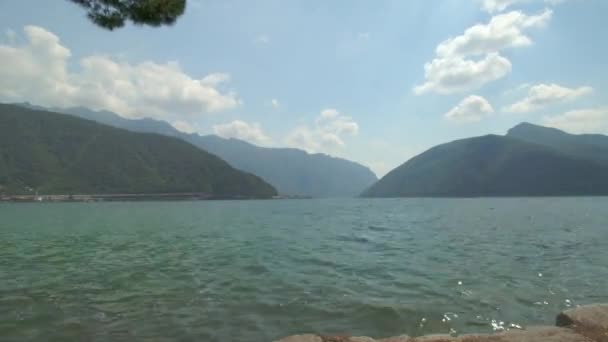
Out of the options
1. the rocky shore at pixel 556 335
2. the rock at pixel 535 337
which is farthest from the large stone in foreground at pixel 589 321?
the rock at pixel 535 337

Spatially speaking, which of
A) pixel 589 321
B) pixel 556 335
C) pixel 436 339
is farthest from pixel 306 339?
pixel 589 321

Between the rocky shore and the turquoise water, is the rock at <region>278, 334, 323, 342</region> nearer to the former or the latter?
the rocky shore

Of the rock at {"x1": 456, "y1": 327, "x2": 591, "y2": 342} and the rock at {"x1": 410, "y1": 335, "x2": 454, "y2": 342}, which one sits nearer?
the rock at {"x1": 456, "y1": 327, "x2": 591, "y2": 342}

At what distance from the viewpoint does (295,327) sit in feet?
43.9

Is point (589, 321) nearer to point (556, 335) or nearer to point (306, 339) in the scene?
point (556, 335)

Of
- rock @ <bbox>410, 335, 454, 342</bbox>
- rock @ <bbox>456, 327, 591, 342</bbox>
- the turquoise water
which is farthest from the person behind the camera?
the turquoise water

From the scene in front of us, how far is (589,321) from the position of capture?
35.1 ft

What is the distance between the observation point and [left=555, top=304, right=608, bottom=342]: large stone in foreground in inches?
386

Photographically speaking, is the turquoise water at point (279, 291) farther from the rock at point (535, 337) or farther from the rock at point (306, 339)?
the rock at point (535, 337)

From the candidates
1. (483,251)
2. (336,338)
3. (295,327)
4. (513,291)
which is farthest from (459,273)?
(336,338)

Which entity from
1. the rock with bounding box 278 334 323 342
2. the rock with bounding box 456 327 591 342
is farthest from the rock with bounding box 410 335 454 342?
the rock with bounding box 278 334 323 342

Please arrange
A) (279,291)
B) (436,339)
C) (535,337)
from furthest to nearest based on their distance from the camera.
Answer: (279,291)
(436,339)
(535,337)

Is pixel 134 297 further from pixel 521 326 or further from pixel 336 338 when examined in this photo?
pixel 521 326

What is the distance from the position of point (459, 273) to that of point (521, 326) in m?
9.02
